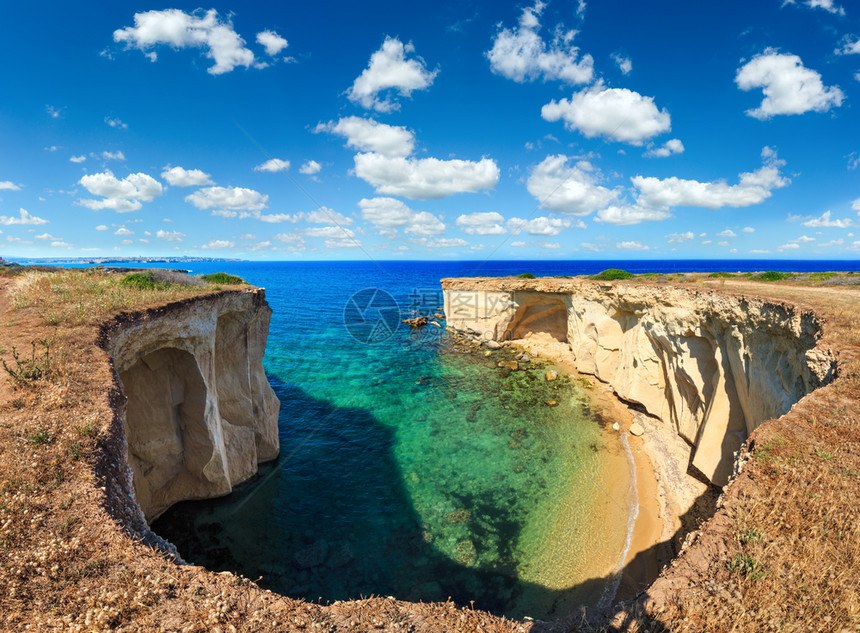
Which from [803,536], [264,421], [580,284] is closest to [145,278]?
[264,421]

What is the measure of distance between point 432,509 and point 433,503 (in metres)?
0.34

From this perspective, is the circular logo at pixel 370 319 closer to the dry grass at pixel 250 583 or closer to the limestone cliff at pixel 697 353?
the limestone cliff at pixel 697 353

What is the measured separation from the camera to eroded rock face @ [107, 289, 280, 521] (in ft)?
38.1

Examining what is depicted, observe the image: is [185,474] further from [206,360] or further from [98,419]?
[98,419]

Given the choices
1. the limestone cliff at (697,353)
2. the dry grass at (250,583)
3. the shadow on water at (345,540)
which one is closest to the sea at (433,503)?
the shadow on water at (345,540)

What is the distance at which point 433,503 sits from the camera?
14.8 metres

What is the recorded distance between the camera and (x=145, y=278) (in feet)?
47.3

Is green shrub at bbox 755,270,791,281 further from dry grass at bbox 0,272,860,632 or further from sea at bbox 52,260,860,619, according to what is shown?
dry grass at bbox 0,272,860,632

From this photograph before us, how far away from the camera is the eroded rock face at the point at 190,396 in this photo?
11.6 metres

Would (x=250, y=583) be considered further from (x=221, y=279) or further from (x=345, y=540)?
(x=221, y=279)

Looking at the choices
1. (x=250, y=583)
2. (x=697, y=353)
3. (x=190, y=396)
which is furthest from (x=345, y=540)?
(x=697, y=353)

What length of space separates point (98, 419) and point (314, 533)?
979 cm

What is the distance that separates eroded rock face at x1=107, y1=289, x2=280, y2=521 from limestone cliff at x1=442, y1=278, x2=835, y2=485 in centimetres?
1870

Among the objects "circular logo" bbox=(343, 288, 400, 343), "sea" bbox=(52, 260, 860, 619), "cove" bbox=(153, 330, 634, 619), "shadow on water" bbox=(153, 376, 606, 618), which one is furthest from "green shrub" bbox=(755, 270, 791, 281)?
"circular logo" bbox=(343, 288, 400, 343)
